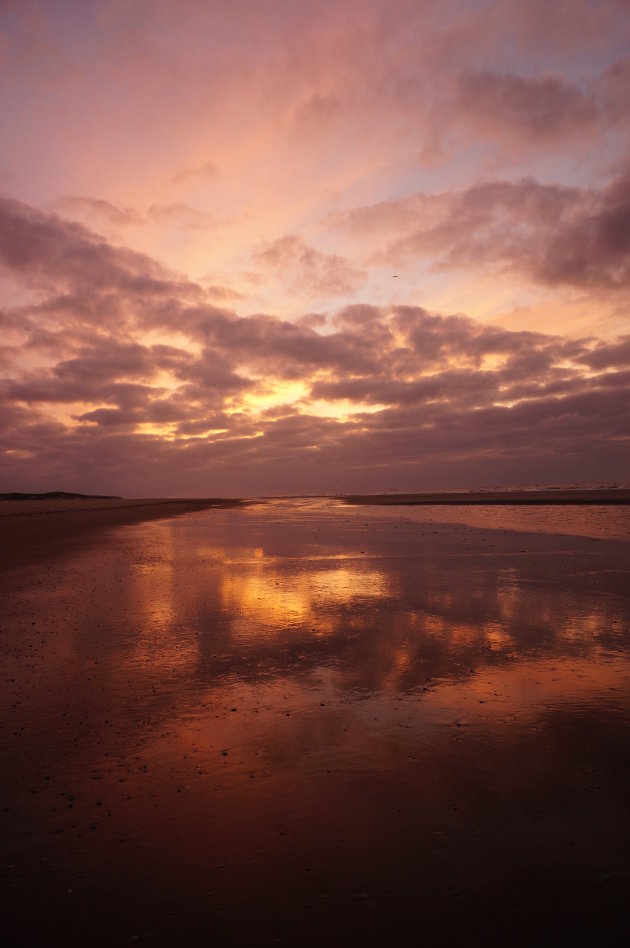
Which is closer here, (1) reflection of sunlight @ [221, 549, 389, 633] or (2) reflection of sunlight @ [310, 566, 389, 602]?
(1) reflection of sunlight @ [221, 549, 389, 633]

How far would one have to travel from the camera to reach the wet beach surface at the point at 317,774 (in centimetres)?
425

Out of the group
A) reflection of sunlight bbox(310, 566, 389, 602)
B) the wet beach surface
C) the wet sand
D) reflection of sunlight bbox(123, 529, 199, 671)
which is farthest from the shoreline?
the wet beach surface

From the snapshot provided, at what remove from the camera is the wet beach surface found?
425 centimetres

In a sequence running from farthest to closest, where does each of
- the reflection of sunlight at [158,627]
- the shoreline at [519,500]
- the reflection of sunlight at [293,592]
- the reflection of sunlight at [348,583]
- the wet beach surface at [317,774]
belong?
the shoreline at [519,500] → the reflection of sunlight at [348,583] → the reflection of sunlight at [293,592] → the reflection of sunlight at [158,627] → the wet beach surface at [317,774]

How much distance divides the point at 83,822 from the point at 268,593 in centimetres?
1143

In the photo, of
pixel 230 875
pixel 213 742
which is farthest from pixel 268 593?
pixel 230 875

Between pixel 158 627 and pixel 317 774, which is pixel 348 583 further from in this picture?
pixel 317 774

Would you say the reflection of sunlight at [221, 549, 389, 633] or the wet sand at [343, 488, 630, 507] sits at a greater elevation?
the wet sand at [343, 488, 630, 507]

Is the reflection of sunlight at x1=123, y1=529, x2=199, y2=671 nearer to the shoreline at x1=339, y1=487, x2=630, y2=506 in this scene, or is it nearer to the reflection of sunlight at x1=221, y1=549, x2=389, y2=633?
the reflection of sunlight at x1=221, y1=549, x2=389, y2=633

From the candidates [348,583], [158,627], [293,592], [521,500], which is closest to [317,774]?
[158,627]

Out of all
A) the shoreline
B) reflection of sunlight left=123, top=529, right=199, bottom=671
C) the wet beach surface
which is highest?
the shoreline

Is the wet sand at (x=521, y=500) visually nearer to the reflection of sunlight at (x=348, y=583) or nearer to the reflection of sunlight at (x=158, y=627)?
the reflection of sunlight at (x=348, y=583)

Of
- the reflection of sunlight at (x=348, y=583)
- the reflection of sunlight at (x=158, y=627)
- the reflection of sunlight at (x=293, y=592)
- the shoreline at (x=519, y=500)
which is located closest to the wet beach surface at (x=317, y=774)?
the reflection of sunlight at (x=158, y=627)

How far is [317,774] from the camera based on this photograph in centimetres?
620
